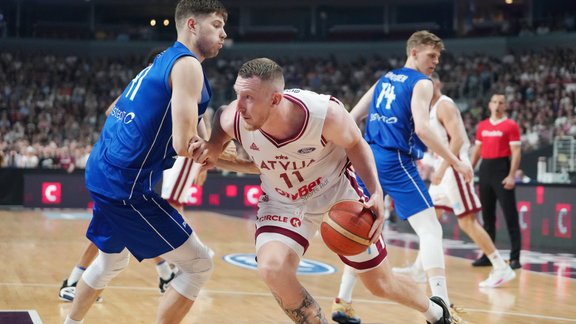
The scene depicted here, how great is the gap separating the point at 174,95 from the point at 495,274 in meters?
5.23

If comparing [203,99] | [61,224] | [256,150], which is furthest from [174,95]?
[61,224]

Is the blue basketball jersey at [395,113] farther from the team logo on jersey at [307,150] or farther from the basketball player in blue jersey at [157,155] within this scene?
the basketball player in blue jersey at [157,155]

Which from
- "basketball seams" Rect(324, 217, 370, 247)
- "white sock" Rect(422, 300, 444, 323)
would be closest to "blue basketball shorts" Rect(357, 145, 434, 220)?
"white sock" Rect(422, 300, 444, 323)

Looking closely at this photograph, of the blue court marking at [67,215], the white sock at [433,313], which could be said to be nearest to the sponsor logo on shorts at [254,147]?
the white sock at [433,313]

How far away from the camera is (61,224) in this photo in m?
14.8

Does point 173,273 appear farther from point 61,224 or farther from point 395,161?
point 61,224

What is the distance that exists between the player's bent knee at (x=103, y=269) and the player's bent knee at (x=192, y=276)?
56cm

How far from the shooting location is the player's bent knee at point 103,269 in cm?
494

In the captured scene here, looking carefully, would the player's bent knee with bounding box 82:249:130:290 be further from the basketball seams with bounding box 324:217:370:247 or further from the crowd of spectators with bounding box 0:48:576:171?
the crowd of spectators with bounding box 0:48:576:171

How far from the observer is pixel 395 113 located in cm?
646

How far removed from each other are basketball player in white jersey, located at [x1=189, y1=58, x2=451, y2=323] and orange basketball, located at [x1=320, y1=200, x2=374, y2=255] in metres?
0.05

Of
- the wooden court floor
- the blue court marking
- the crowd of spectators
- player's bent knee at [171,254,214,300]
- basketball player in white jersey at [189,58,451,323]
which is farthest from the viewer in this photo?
the crowd of spectators

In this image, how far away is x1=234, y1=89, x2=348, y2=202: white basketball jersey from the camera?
4.42 metres

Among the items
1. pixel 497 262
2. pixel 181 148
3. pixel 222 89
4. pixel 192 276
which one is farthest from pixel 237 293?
pixel 222 89
